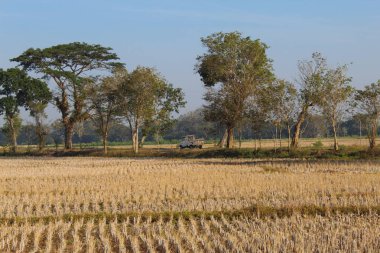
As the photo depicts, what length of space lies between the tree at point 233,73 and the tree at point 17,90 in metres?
19.5

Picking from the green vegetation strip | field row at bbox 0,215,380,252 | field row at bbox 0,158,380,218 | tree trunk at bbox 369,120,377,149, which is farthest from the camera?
tree trunk at bbox 369,120,377,149

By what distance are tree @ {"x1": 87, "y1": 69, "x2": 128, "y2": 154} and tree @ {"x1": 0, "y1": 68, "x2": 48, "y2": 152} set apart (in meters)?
5.86

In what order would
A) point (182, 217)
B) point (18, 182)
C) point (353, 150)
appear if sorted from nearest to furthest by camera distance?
1. point (182, 217)
2. point (18, 182)
3. point (353, 150)

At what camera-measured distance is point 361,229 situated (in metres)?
11.2

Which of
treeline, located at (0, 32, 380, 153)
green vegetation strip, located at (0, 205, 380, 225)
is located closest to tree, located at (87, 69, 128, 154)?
treeline, located at (0, 32, 380, 153)

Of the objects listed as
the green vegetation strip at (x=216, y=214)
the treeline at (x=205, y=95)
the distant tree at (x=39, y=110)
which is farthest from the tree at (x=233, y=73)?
the green vegetation strip at (x=216, y=214)

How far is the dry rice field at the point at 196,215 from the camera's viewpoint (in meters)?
10.5

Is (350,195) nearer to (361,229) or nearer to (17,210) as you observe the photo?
(361,229)

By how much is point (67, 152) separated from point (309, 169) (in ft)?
106

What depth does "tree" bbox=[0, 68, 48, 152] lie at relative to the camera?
5544 cm

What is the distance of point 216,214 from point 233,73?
31827 mm

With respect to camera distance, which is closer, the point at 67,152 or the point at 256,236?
the point at 256,236

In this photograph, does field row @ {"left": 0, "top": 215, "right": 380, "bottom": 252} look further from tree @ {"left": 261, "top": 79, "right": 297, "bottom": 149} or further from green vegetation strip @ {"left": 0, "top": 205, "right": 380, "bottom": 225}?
tree @ {"left": 261, "top": 79, "right": 297, "bottom": 149}

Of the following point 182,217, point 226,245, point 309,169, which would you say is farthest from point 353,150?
point 226,245
